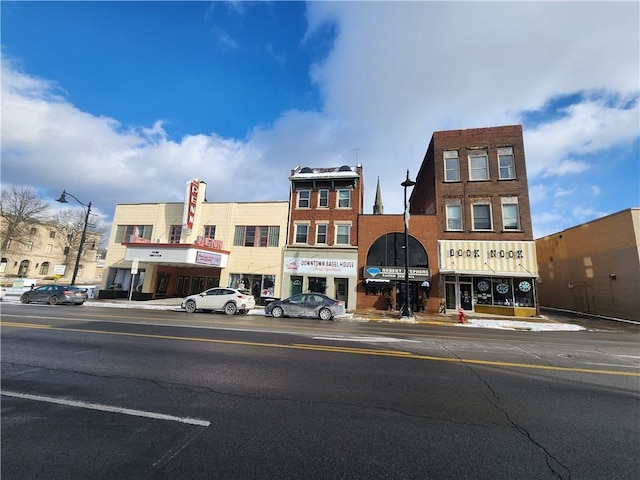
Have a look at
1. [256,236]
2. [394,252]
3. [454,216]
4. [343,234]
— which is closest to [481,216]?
[454,216]

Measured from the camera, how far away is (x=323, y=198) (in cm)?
2773

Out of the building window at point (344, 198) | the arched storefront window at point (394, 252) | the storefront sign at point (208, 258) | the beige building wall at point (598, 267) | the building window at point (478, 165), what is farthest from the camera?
the building window at point (344, 198)

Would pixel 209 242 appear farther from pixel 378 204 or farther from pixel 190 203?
pixel 378 204

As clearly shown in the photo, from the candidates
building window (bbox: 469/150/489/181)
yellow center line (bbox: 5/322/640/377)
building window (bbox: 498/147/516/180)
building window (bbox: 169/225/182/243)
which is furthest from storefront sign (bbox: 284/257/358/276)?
yellow center line (bbox: 5/322/640/377)

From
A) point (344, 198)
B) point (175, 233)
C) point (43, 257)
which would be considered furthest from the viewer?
point (43, 257)

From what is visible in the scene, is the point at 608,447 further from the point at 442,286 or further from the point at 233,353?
the point at 442,286

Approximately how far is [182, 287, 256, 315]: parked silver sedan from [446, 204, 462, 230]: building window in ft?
55.0

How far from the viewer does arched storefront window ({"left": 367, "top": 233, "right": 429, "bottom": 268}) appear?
2452 cm

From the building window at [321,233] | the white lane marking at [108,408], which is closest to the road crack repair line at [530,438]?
the white lane marking at [108,408]

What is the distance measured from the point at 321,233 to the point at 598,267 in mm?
21848

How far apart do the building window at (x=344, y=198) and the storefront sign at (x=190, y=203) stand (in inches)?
526

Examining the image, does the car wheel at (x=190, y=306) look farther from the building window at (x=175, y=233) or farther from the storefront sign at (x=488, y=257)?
the storefront sign at (x=488, y=257)

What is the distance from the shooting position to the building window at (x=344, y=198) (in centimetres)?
2725

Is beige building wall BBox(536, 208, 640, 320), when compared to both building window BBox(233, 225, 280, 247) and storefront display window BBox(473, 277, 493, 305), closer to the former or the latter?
storefront display window BBox(473, 277, 493, 305)
